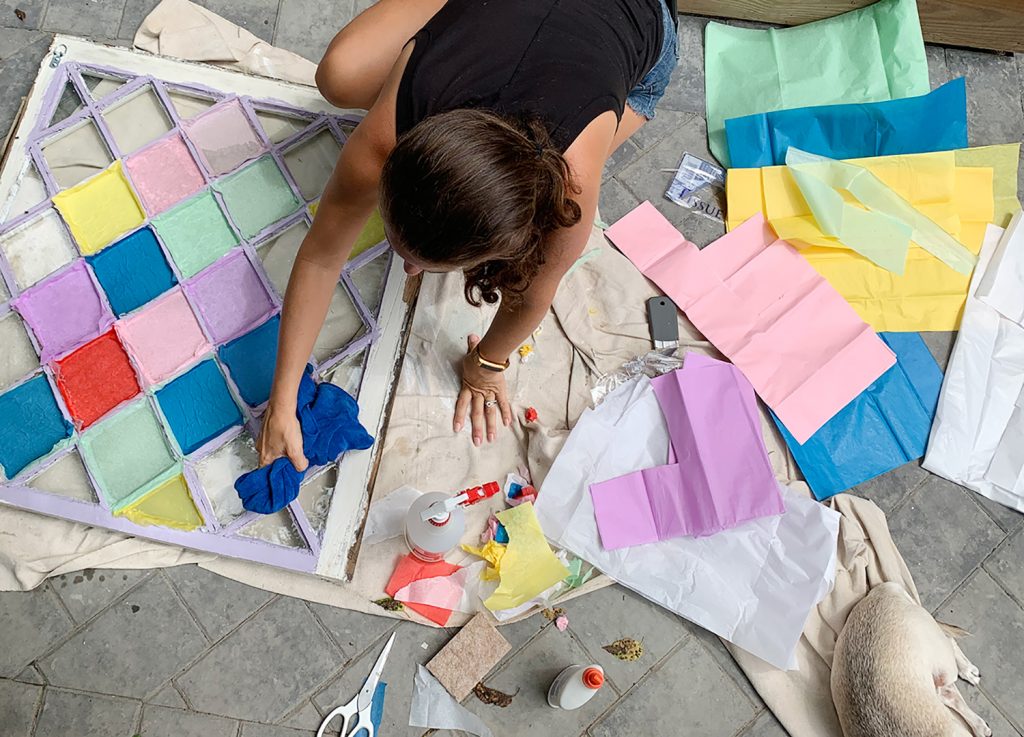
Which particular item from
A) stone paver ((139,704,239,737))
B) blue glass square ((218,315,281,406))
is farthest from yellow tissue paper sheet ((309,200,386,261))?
stone paver ((139,704,239,737))

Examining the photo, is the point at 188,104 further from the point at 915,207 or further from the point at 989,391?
the point at 989,391

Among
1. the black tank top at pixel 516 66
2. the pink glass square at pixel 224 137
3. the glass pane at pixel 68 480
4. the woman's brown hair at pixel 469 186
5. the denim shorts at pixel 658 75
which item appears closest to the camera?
the woman's brown hair at pixel 469 186

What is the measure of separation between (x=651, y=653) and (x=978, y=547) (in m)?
0.90

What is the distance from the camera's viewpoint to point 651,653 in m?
1.83

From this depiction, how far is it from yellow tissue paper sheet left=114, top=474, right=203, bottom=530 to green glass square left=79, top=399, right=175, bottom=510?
2 cm

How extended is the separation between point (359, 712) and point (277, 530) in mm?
439

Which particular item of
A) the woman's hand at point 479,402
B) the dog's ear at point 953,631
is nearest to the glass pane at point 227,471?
the woman's hand at point 479,402

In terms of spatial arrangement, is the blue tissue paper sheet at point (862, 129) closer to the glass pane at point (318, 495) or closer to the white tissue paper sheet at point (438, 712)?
the glass pane at point (318, 495)

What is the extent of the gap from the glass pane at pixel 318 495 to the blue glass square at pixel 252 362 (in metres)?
0.22

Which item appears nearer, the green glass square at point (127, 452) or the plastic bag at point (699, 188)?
the green glass square at point (127, 452)

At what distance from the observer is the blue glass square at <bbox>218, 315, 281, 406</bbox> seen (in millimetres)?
1763

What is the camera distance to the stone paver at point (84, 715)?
1.65m

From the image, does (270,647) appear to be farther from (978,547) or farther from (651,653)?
(978,547)

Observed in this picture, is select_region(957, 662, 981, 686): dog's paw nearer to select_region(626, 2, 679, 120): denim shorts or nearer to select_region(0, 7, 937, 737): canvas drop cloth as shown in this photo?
select_region(0, 7, 937, 737): canvas drop cloth
